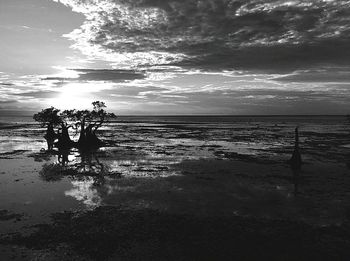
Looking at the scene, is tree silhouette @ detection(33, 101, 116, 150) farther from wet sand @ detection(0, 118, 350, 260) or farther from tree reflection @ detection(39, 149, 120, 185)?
wet sand @ detection(0, 118, 350, 260)

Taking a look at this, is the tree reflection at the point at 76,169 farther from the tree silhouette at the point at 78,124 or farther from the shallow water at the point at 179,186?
the tree silhouette at the point at 78,124

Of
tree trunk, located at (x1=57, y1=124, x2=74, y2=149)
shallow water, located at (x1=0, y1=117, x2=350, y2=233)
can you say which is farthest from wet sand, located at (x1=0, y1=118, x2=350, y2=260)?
tree trunk, located at (x1=57, y1=124, x2=74, y2=149)

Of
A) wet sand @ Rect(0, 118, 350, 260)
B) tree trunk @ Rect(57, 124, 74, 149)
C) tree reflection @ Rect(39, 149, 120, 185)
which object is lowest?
wet sand @ Rect(0, 118, 350, 260)

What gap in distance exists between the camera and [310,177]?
87.5ft

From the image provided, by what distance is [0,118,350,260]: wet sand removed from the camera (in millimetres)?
12727

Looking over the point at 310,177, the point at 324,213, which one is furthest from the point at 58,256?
the point at 310,177

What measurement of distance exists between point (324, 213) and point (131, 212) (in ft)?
34.1

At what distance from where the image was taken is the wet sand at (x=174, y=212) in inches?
501

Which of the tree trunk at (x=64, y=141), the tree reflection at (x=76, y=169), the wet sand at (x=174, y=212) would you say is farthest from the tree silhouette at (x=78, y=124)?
the wet sand at (x=174, y=212)

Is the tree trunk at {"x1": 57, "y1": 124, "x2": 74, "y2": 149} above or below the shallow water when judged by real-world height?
above

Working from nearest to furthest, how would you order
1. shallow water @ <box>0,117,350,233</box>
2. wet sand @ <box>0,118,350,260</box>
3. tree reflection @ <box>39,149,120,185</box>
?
1. wet sand @ <box>0,118,350,260</box>
2. shallow water @ <box>0,117,350,233</box>
3. tree reflection @ <box>39,149,120,185</box>

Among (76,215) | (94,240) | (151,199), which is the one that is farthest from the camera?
(151,199)

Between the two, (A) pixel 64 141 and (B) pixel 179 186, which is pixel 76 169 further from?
(A) pixel 64 141

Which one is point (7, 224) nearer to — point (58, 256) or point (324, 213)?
point (58, 256)
